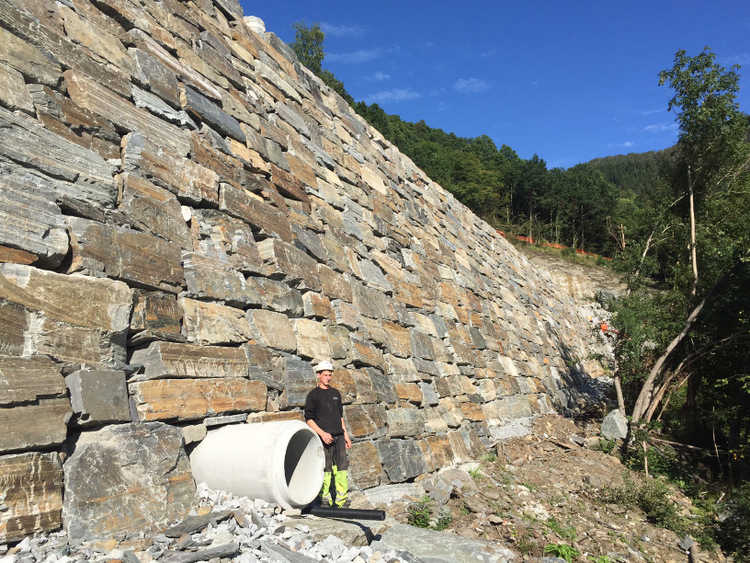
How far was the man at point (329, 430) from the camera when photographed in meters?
4.23

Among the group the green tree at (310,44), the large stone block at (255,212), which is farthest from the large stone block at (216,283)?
the green tree at (310,44)

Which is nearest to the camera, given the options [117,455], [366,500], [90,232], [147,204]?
[117,455]

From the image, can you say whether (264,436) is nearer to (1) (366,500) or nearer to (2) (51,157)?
(1) (366,500)

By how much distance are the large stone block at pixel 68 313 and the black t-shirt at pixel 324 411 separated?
152cm

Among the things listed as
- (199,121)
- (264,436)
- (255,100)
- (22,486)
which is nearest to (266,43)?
(255,100)

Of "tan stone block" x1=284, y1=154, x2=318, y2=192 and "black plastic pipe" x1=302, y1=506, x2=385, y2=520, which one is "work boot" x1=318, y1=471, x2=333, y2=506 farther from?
"tan stone block" x1=284, y1=154, x2=318, y2=192

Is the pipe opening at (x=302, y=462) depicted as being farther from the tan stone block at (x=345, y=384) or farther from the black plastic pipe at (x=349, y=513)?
the tan stone block at (x=345, y=384)

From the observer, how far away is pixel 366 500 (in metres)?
4.56

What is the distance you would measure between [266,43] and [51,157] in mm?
4403

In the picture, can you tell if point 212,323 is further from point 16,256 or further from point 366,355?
point 366,355

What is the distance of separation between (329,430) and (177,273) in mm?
1650

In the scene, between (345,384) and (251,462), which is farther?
(345,384)

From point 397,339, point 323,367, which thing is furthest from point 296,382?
point 397,339

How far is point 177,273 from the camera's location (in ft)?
12.6
